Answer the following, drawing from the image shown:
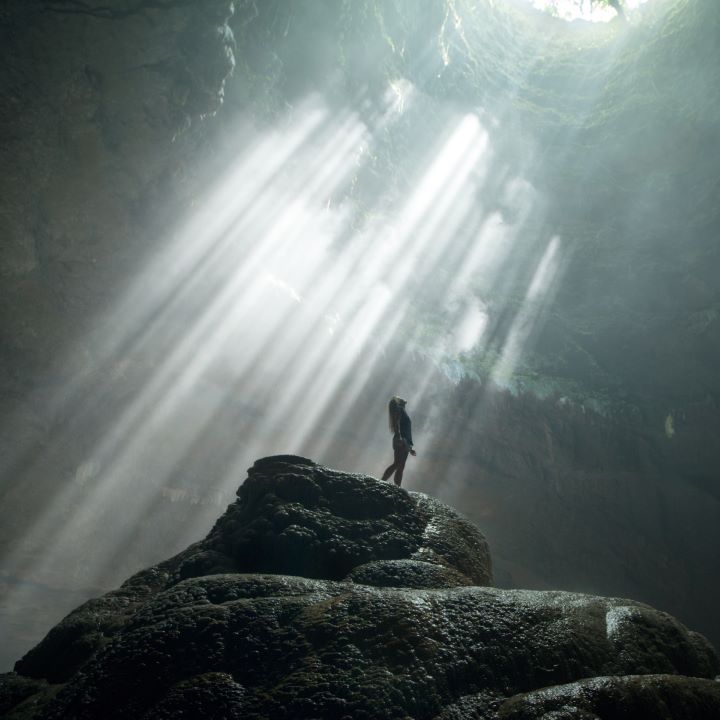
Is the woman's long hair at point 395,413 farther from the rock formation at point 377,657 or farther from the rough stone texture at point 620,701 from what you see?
the rough stone texture at point 620,701

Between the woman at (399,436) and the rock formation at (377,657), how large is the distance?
2611mm

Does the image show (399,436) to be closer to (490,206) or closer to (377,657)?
(377,657)

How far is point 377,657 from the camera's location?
2736mm

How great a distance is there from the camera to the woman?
691cm

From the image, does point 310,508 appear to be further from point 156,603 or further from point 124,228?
point 124,228

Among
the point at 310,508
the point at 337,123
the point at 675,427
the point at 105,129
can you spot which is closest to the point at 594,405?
→ the point at 675,427

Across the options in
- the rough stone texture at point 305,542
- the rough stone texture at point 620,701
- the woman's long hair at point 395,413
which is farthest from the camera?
the woman's long hair at point 395,413

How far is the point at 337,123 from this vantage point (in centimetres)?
1546

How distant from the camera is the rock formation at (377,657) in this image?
252cm

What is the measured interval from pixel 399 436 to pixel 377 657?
4.25 m

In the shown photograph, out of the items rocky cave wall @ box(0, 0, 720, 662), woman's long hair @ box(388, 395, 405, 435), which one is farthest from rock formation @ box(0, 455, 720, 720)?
rocky cave wall @ box(0, 0, 720, 662)

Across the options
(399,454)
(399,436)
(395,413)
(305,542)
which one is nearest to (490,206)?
(395,413)

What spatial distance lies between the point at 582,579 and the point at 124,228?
51.6 feet

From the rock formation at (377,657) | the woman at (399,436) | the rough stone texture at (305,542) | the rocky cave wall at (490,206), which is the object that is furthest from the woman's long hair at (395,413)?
the rocky cave wall at (490,206)
